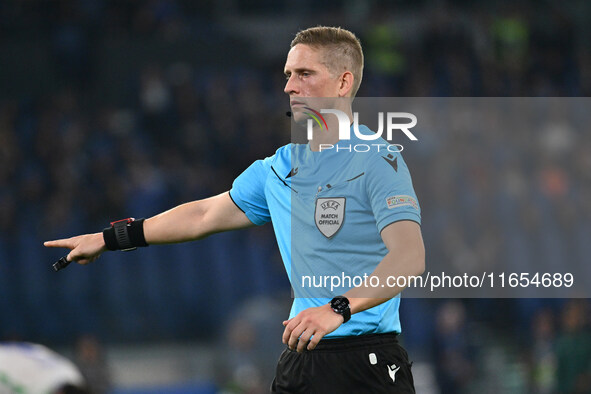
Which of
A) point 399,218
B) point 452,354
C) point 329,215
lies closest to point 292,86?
point 329,215

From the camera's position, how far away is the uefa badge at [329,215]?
12.1 ft

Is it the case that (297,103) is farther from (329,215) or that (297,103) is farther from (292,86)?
(329,215)

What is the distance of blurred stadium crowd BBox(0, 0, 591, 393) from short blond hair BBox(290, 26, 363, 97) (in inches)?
231

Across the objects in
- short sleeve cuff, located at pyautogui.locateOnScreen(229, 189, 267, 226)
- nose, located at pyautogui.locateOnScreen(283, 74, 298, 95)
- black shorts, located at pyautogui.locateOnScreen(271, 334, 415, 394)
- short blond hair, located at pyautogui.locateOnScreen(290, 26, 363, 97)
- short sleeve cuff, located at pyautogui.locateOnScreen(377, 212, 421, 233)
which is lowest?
black shorts, located at pyautogui.locateOnScreen(271, 334, 415, 394)

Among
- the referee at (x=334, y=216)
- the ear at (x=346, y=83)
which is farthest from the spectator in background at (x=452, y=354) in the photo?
the ear at (x=346, y=83)

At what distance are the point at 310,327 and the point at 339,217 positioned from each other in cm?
73

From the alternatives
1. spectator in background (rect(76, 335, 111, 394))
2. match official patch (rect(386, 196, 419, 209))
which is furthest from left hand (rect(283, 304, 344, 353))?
spectator in background (rect(76, 335, 111, 394))

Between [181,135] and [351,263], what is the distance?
9048 mm

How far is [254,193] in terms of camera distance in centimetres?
416

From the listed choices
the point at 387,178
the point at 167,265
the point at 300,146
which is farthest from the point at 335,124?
the point at 167,265

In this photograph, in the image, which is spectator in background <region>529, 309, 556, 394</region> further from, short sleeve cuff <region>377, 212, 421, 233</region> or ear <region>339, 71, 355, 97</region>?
short sleeve cuff <region>377, 212, 421, 233</region>

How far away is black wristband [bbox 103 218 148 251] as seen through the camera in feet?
13.7

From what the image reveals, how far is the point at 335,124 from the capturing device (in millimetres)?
3895

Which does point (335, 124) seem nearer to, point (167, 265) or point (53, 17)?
point (167, 265)
